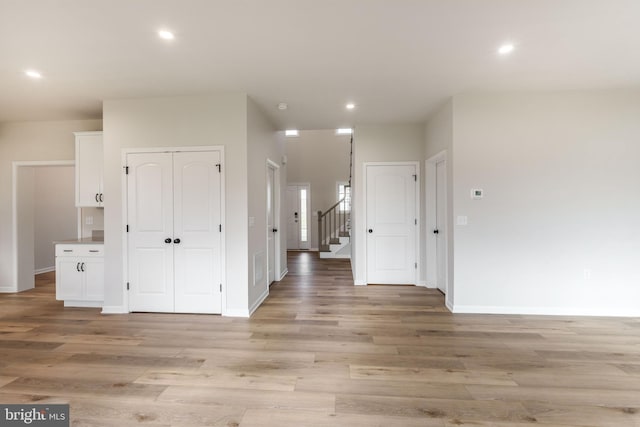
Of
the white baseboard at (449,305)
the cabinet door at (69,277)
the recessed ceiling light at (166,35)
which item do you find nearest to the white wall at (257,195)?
the recessed ceiling light at (166,35)

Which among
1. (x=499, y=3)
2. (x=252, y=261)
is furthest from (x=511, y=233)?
(x=252, y=261)

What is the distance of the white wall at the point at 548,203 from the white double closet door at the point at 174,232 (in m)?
3.06

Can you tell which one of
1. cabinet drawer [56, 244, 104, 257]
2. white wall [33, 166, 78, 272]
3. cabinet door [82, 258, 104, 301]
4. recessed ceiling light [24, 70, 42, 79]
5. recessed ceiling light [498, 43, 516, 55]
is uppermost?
recessed ceiling light [24, 70, 42, 79]

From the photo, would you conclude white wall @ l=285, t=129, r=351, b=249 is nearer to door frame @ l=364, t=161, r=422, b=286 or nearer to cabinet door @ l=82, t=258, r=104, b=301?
door frame @ l=364, t=161, r=422, b=286

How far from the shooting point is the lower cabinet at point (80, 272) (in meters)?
4.09

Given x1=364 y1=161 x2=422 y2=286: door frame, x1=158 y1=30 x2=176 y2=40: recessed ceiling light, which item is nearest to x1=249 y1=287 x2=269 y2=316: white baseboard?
x1=364 y1=161 x2=422 y2=286: door frame

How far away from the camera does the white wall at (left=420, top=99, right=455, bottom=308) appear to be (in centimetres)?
397

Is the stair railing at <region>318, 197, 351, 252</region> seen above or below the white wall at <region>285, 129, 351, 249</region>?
below

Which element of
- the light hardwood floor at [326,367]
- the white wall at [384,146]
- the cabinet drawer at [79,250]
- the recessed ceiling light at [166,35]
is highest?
the recessed ceiling light at [166,35]

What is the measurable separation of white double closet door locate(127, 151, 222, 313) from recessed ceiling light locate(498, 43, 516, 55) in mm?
3152

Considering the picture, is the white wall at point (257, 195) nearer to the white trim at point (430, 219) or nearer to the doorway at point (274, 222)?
the doorway at point (274, 222)

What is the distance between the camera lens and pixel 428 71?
3197 millimetres

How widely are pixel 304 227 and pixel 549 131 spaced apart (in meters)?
7.32

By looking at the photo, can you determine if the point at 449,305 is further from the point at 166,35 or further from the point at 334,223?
the point at 334,223
